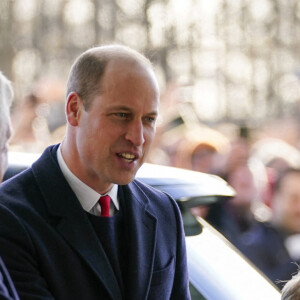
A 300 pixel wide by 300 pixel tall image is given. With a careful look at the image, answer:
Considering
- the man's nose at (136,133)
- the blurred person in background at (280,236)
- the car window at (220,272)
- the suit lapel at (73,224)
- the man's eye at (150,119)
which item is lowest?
the blurred person in background at (280,236)

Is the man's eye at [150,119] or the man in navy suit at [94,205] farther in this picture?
the man's eye at [150,119]

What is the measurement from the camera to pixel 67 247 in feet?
7.75

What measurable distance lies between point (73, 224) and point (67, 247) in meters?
0.07

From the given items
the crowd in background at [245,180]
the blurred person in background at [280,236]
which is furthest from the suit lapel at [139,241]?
the blurred person in background at [280,236]

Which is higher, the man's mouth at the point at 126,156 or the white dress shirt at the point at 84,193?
the man's mouth at the point at 126,156

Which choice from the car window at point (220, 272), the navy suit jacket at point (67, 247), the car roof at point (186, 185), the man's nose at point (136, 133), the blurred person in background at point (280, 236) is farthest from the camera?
the blurred person in background at point (280, 236)

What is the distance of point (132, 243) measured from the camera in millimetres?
2480

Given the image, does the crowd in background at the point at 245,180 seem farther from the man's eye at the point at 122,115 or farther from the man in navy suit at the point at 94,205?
the man's eye at the point at 122,115

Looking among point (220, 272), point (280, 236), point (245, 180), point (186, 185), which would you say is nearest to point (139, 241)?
point (220, 272)

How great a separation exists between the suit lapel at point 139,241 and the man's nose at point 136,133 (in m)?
0.27

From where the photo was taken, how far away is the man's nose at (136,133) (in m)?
2.38

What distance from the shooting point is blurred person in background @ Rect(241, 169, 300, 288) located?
5.16 meters

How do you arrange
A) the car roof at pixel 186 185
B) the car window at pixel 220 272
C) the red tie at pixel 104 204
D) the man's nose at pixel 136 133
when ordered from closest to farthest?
the man's nose at pixel 136 133, the red tie at pixel 104 204, the car window at pixel 220 272, the car roof at pixel 186 185

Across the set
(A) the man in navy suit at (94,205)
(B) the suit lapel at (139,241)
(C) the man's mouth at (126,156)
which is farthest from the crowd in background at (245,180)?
(C) the man's mouth at (126,156)
